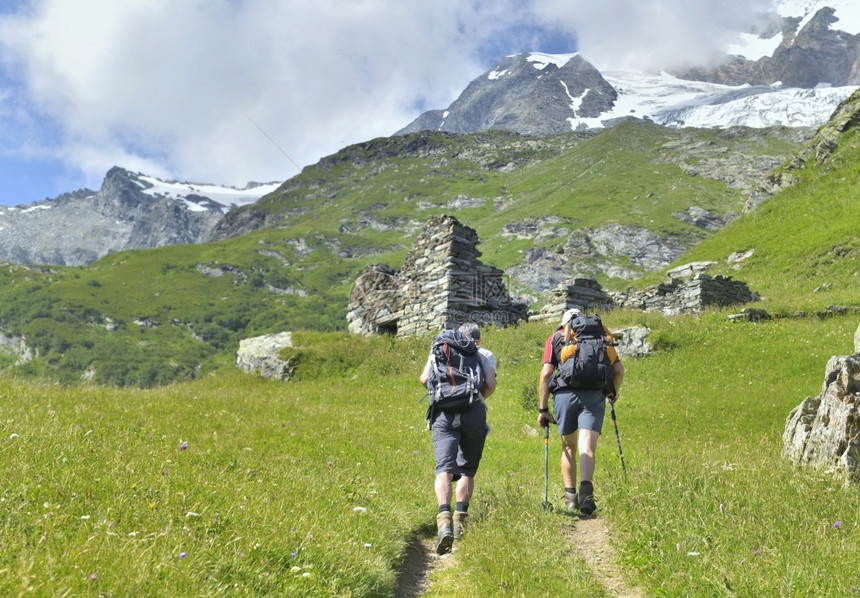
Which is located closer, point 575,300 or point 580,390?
point 580,390

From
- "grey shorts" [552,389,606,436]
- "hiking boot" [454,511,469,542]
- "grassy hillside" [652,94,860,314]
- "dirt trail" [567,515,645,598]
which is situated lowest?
"dirt trail" [567,515,645,598]

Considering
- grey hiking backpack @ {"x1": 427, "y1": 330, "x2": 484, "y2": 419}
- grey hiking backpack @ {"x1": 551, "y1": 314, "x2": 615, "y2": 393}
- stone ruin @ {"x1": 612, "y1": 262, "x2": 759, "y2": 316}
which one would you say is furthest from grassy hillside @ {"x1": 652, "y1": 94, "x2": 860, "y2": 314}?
grey hiking backpack @ {"x1": 427, "y1": 330, "x2": 484, "y2": 419}

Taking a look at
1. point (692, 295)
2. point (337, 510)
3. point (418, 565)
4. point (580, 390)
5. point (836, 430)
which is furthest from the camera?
point (692, 295)

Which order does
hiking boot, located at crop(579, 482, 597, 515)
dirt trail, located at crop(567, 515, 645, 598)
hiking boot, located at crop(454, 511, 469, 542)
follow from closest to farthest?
1. dirt trail, located at crop(567, 515, 645, 598)
2. hiking boot, located at crop(454, 511, 469, 542)
3. hiking boot, located at crop(579, 482, 597, 515)

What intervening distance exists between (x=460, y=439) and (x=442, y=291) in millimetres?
15642

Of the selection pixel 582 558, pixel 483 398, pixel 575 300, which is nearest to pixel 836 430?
pixel 582 558

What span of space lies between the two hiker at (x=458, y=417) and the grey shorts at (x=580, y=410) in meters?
1.14

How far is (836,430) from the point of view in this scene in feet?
23.4

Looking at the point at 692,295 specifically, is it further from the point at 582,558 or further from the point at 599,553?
the point at 582,558

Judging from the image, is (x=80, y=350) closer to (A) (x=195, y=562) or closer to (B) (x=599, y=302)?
(B) (x=599, y=302)

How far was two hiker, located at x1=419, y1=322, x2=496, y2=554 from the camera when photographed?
7117 millimetres

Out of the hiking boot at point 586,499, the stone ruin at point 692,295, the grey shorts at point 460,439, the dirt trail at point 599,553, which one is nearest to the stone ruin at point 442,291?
the stone ruin at point 692,295

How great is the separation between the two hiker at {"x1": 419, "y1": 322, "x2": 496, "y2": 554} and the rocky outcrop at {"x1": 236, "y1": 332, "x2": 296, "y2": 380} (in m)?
14.1

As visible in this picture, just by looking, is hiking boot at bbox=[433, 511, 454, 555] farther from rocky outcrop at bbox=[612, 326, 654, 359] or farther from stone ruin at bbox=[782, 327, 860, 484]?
rocky outcrop at bbox=[612, 326, 654, 359]
